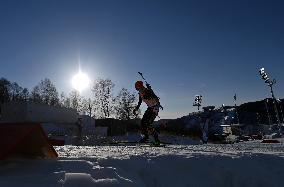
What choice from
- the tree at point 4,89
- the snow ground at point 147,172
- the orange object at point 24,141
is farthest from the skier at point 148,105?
the tree at point 4,89

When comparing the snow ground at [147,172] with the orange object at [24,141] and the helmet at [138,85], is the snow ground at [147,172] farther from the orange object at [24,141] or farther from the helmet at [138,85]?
the helmet at [138,85]

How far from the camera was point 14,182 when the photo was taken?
3818 millimetres

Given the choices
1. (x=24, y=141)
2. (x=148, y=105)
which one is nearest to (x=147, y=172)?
(x=24, y=141)

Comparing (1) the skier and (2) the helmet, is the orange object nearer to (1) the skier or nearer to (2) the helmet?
(1) the skier

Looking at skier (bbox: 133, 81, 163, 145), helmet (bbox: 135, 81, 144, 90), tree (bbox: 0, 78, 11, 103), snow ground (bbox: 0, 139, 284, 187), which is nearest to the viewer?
snow ground (bbox: 0, 139, 284, 187)

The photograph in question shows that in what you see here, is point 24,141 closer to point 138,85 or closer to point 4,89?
point 138,85

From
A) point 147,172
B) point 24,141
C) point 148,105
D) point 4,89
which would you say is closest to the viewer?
point 147,172

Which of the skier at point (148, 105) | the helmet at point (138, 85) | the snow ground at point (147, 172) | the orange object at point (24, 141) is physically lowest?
the snow ground at point (147, 172)

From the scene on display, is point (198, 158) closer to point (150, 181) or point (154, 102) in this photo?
point (150, 181)

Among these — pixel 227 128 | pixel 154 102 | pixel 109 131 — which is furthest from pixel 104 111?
pixel 154 102

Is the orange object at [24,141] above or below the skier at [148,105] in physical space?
below

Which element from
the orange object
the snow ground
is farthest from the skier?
the orange object

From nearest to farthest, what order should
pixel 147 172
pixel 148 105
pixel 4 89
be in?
pixel 147 172 < pixel 148 105 < pixel 4 89

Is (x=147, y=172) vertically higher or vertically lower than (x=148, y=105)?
lower
